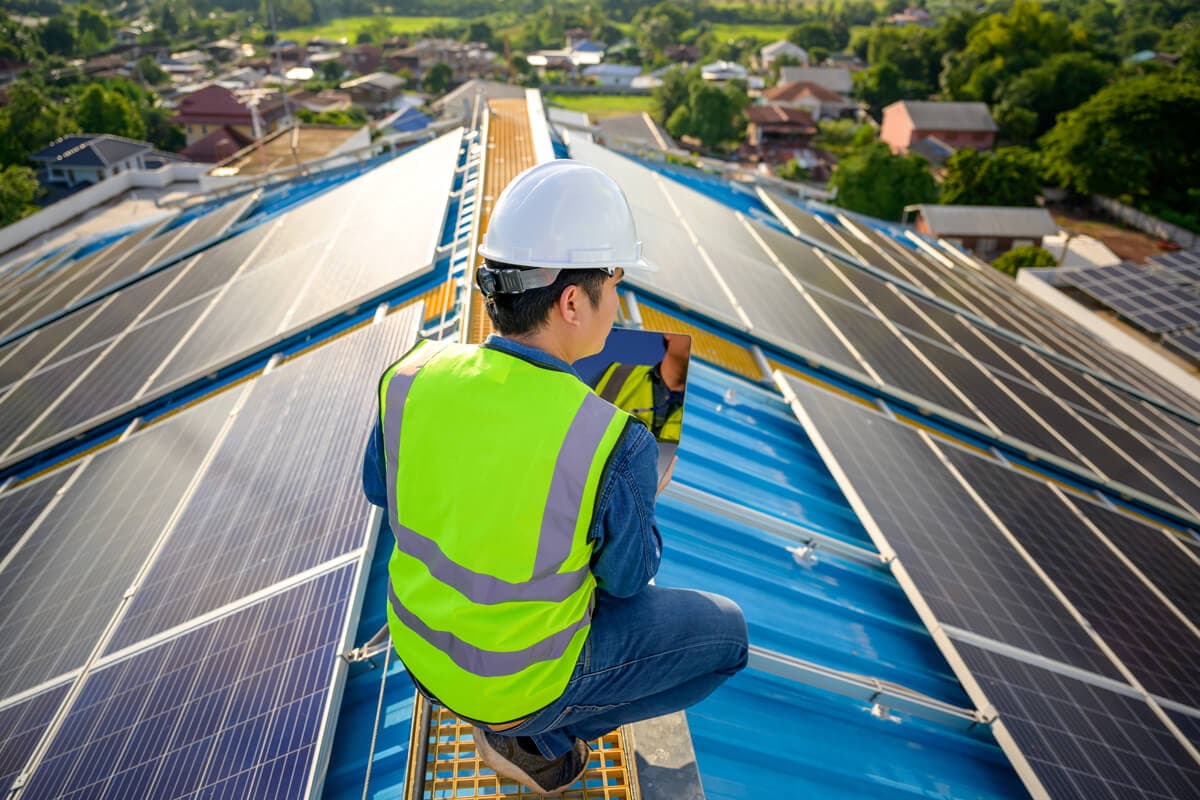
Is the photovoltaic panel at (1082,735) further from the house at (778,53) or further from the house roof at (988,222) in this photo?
the house at (778,53)

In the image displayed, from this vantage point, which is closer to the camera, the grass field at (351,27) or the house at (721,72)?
the house at (721,72)

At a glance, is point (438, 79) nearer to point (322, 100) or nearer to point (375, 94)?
point (375, 94)

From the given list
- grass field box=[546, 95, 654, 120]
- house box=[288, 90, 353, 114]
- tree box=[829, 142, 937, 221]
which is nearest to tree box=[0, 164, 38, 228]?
house box=[288, 90, 353, 114]

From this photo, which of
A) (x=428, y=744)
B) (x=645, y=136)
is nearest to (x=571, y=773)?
(x=428, y=744)

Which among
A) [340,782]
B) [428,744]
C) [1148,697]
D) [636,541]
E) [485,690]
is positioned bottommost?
[1148,697]

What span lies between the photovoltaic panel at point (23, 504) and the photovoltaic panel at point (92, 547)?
211 millimetres

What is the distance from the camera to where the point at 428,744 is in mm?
4121

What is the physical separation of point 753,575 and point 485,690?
144 inches

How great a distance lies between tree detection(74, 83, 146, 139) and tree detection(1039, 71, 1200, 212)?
6300 cm

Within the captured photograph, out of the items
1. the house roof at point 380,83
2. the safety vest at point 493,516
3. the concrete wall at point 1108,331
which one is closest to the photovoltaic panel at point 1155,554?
the safety vest at point 493,516

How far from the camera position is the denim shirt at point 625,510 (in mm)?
2803

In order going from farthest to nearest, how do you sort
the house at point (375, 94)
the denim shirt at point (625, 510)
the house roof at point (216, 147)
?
the house at point (375, 94) < the house roof at point (216, 147) < the denim shirt at point (625, 510)

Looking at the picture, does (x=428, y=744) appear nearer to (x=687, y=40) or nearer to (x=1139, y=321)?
(x=1139, y=321)

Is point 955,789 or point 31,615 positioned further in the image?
point 31,615
